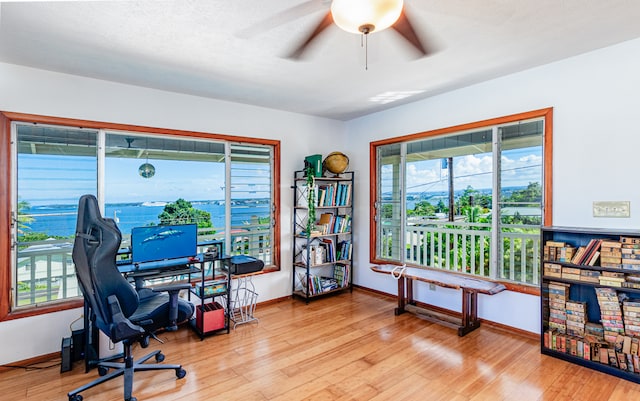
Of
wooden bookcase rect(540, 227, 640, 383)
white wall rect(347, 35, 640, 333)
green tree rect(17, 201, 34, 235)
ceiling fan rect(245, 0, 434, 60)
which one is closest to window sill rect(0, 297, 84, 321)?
green tree rect(17, 201, 34, 235)

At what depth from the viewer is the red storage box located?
10.4 ft

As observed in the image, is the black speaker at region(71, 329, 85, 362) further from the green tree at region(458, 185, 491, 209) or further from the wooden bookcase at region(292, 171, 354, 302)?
the green tree at region(458, 185, 491, 209)

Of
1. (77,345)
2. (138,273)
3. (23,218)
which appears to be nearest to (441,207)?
(138,273)

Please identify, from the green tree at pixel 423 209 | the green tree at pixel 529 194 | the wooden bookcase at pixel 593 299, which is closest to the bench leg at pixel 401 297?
the green tree at pixel 423 209

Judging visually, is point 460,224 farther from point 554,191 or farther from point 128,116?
point 128,116

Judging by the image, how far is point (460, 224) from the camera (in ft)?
12.6

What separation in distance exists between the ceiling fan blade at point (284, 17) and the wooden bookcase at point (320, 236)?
2181 millimetres

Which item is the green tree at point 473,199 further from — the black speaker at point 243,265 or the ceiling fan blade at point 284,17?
the ceiling fan blade at point 284,17

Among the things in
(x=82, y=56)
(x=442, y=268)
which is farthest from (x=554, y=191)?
(x=82, y=56)

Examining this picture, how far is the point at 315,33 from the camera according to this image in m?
2.00

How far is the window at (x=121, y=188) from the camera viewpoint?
2.86 meters

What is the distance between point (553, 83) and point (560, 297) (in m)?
1.88

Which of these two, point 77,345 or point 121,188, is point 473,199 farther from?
point 77,345

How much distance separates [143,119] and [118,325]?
2175 millimetres
